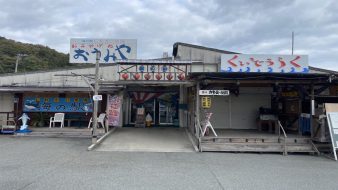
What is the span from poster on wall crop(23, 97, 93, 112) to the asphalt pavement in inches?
185

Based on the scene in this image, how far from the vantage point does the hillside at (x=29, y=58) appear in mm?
35094

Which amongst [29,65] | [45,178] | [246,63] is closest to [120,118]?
[246,63]

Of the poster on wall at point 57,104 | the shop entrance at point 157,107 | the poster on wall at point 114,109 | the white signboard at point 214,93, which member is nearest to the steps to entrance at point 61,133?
the poster on wall at point 114,109

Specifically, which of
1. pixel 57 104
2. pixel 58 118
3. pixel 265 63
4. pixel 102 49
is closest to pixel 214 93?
pixel 265 63

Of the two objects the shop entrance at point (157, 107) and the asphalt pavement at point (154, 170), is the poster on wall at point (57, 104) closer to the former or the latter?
the shop entrance at point (157, 107)

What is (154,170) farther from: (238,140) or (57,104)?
(57,104)

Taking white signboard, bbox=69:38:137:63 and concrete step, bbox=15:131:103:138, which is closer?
concrete step, bbox=15:131:103:138

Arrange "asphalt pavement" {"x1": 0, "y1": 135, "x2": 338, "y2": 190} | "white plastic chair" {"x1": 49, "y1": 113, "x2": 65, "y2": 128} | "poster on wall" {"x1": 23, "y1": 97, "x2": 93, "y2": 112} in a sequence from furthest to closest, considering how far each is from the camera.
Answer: "poster on wall" {"x1": 23, "y1": 97, "x2": 93, "y2": 112}
"white plastic chair" {"x1": 49, "y1": 113, "x2": 65, "y2": 128}
"asphalt pavement" {"x1": 0, "y1": 135, "x2": 338, "y2": 190}

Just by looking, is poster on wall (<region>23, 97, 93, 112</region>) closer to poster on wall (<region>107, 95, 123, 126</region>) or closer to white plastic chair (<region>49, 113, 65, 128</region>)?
white plastic chair (<region>49, 113, 65, 128</region>)

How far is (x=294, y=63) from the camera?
1449cm

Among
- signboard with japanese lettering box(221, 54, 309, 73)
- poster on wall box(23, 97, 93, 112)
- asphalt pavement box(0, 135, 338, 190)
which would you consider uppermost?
signboard with japanese lettering box(221, 54, 309, 73)

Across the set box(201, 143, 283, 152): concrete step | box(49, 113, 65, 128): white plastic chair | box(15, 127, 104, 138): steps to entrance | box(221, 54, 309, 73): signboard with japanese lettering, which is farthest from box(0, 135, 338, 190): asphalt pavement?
box(221, 54, 309, 73): signboard with japanese lettering

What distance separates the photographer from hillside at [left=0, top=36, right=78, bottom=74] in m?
35.1

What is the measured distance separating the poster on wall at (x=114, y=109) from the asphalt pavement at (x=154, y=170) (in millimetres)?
3843
